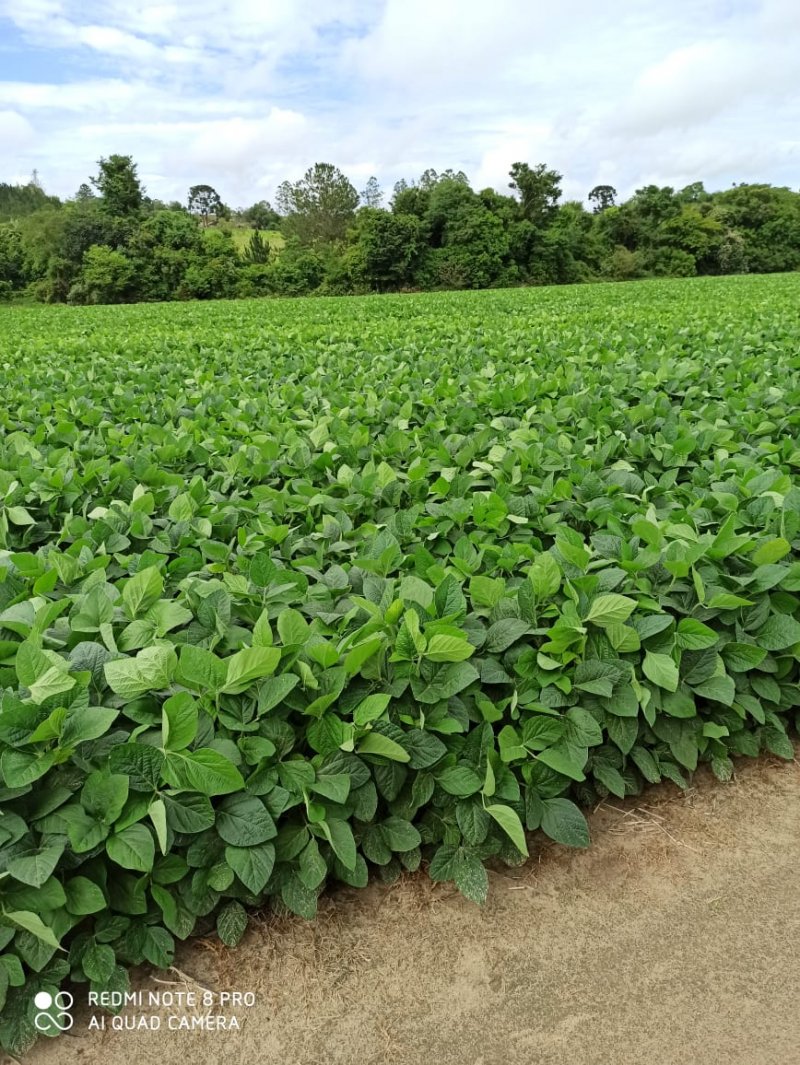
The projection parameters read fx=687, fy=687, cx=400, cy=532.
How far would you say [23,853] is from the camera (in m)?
1.56

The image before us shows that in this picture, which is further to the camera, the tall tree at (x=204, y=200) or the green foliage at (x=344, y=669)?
the tall tree at (x=204, y=200)

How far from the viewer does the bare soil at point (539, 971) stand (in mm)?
1662

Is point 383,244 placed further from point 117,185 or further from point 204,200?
point 204,200

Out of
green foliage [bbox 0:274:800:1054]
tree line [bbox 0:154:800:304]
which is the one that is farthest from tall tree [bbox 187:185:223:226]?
green foliage [bbox 0:274:800:1054]

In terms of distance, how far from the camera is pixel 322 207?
56.2 m

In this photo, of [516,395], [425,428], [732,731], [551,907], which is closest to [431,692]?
[551,907]

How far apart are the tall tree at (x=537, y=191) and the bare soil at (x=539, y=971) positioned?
5630 cm

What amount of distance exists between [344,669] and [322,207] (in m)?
61.0

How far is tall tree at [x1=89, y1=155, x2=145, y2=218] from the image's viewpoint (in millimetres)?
46188

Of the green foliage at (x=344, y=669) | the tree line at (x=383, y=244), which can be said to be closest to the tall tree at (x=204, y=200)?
the tree line at (x=383, y=244)

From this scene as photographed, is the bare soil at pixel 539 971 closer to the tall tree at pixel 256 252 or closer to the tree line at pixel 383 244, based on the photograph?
the tree line at pixel 383 244

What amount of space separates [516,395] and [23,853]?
4.51 metres

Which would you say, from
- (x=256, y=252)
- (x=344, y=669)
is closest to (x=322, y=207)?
(x=256, y=252)

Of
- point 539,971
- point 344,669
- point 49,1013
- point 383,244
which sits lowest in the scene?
point 539,971
